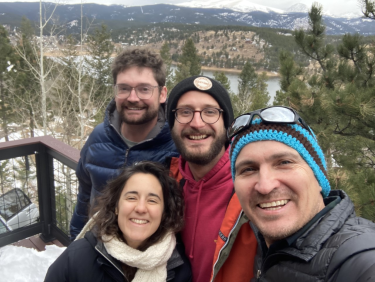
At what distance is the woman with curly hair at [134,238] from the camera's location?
154 centimetres

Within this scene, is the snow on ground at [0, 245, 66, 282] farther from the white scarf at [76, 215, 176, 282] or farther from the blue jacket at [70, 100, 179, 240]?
the white scarf at [76, 215, 176, 282]

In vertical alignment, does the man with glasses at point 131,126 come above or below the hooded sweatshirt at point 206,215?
above

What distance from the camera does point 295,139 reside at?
1.20m

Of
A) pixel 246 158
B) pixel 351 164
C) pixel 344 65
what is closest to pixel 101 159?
pixel 246 158

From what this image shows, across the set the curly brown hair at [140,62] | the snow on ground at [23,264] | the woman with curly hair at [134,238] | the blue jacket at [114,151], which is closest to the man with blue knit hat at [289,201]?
the woman with curly hair at [134,238]

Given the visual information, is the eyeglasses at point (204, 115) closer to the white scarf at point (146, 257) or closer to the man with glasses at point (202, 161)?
the man with glasses at point (202, 161)

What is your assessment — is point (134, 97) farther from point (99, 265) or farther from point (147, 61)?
point (99, 265)

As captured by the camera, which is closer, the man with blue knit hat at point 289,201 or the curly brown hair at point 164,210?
the man with blue knit hat at point 289,201

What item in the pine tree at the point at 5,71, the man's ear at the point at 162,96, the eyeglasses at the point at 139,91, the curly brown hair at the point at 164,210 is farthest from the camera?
the pine tree at the point at 5,71

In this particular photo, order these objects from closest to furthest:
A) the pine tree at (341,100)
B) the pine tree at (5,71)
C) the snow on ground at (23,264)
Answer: the snow on ground at (23,264) → the pine tree at (341,100) → the pine tree at (5,71)

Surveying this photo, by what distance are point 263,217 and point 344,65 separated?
5252 mm

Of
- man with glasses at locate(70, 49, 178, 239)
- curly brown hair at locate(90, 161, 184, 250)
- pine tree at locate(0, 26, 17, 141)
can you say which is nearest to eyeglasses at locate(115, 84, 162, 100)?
man with glasses at locate(70, 49, 178, 239)

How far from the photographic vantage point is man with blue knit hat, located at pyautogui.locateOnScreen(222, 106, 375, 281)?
3.20 feet

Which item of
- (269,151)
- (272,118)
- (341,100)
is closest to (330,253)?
(269,151)
